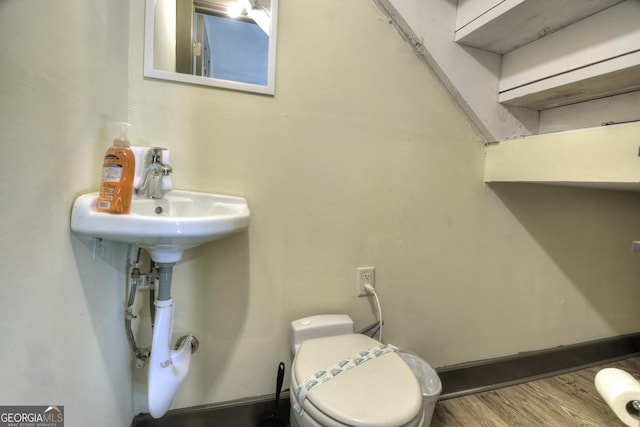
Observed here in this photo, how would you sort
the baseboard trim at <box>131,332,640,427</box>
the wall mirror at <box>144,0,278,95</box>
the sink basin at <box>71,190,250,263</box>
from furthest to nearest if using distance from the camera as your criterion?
1. the baseboard trim at <box>131,332,640,427</box>
2. the wall mirror at <box>144,0,278,95</box>
3. the sink basin at <box>71,190,250,263</box>

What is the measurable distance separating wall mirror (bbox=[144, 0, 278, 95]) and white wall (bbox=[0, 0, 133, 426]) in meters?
0.13

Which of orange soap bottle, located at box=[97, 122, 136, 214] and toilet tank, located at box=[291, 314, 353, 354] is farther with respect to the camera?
toilet tank, located at box=[291, 314, 353, 354]

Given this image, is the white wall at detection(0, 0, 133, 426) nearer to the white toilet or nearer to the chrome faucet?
the chrome faucet

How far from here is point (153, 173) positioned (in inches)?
33.1

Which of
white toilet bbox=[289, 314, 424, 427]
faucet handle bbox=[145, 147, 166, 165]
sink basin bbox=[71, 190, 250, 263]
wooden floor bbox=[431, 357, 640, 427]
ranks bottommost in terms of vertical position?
wooden floor bbox=[431, 357, 640, 427]

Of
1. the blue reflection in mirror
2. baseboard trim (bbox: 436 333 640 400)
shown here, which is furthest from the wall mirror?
baseboard trim (bbox: 436 333 640 400)

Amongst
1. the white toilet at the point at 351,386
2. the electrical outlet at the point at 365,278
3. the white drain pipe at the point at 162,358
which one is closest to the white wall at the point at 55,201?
the white drain pipe at the point at 162,358

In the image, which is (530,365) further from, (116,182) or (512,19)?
(116,182)

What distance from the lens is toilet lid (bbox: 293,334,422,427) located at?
26.1 inches

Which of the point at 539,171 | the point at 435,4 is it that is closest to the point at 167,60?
the point at 435,4

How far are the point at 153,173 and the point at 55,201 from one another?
0.31 meters

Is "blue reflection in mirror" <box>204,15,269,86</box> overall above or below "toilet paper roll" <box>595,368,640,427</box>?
above

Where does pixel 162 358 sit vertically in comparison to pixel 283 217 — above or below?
below

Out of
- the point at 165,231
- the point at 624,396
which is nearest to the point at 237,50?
the point at 165,231
